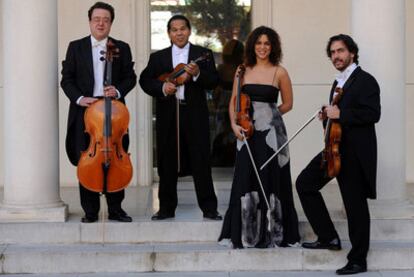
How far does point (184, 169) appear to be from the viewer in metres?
7.93

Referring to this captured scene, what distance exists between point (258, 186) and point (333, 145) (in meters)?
0.89

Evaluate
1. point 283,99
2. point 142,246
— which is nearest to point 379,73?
point 283,99

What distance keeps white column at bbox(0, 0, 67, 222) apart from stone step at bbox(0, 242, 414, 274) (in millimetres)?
506

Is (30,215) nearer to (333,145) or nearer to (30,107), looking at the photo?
(30,107)

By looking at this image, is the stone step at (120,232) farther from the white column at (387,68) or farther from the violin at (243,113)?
the violin at (243,113)

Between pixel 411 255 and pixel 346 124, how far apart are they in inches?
56.3

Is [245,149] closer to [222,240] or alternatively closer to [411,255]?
[222,240]

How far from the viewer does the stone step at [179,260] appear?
7336 millimetres

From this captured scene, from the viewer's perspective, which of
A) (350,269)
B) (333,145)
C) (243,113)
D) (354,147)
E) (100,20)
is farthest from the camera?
(100,20)

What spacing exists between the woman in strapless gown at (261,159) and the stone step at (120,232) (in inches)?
13.4

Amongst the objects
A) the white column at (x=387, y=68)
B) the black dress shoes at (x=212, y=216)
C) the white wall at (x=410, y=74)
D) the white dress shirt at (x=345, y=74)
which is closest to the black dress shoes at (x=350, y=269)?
the white column at (x=387, y=68)

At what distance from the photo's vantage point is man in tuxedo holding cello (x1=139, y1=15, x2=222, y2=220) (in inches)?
303

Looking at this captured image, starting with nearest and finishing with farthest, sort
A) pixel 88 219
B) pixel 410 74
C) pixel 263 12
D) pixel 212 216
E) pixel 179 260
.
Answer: pixel 179 260
pixel 88 219
pixel 212 216
pixel 263 12
pixel 410 74

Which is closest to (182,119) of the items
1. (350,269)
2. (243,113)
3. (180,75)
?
(180,75)
